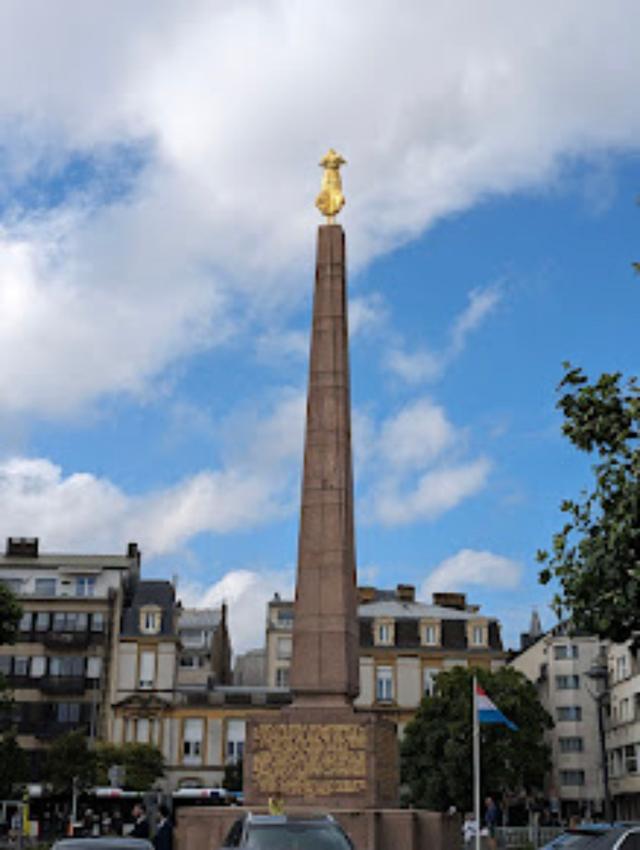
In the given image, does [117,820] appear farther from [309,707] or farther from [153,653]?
[309,707]

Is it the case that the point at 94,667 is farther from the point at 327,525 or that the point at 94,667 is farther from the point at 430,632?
the point at 327,525

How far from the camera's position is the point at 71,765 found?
4909cm

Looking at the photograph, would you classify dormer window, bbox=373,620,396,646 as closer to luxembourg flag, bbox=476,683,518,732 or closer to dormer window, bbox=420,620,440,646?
dormer window, bbox=420,620,440,646

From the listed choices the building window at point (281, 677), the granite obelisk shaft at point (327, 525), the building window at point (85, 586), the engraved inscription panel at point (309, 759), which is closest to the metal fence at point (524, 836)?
the granite obelisk shaft at point (327, 525)

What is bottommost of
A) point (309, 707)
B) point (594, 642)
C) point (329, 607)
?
point (309, 707)

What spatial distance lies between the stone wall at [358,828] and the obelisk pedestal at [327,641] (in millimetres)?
881

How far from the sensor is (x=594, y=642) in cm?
6725

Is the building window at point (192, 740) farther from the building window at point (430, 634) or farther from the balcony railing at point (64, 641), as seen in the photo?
the building window at point (430, 634)

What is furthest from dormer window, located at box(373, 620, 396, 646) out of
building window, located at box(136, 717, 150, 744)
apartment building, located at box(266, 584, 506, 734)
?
building window, located at box(136, 717, 150, 744)

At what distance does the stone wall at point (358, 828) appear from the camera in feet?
62.6

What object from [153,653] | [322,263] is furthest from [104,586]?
[322,263]

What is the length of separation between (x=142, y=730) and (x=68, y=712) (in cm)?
438


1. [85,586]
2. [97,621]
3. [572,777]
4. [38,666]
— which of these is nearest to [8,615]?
[38,666]

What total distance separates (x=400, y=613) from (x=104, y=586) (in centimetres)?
1875
